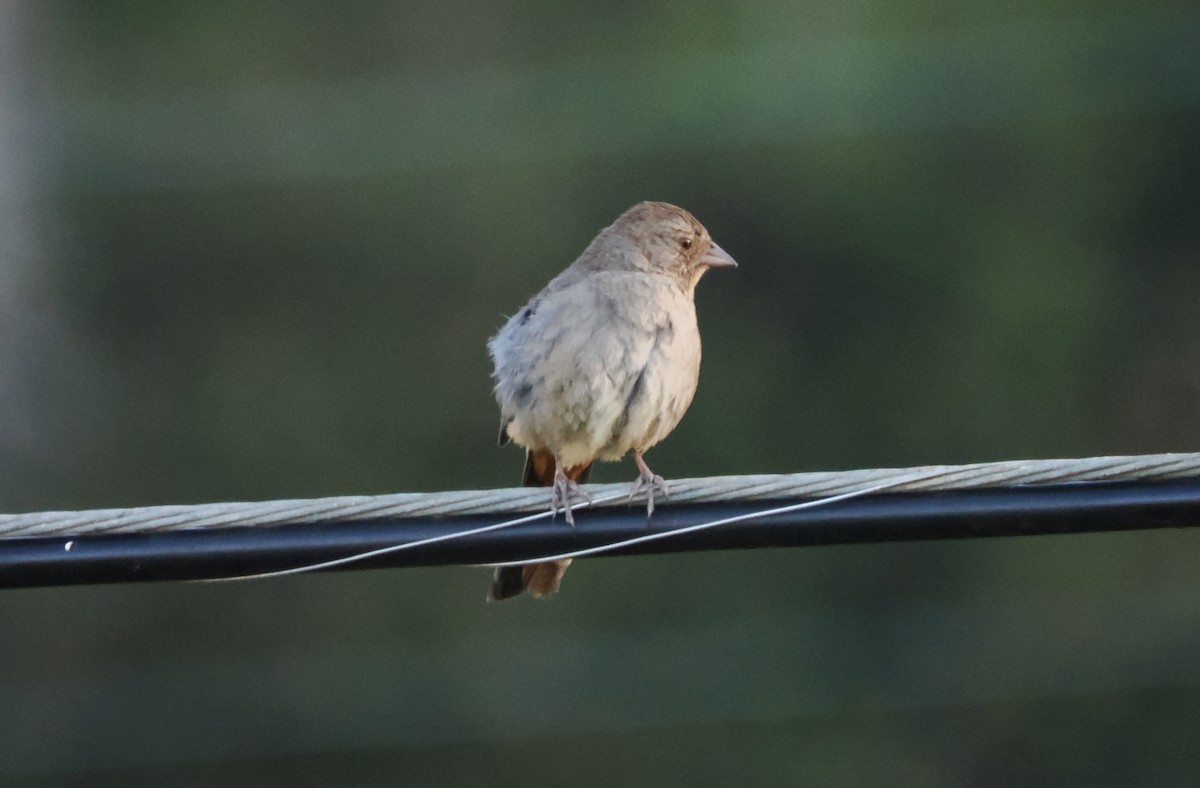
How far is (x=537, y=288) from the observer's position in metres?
13.1

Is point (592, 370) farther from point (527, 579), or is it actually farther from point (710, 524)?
point (710, 524)

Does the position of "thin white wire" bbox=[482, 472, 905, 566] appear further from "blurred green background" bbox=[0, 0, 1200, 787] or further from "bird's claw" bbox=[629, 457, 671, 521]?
"blurred green background" bbox=[0, 0, 1200, 787]

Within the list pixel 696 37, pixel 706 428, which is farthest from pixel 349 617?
pixel 696 37

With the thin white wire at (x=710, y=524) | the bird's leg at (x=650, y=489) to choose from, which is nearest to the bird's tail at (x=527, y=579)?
the bird's leg at (x=650, y=489)

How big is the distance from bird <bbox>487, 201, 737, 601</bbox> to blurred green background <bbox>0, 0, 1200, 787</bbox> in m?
6.05

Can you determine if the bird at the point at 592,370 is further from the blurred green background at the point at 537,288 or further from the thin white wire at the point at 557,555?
the blurred green background at the point at 537,288

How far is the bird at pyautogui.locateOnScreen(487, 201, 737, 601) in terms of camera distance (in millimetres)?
5617

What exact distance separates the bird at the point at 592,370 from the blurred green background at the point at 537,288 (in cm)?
605

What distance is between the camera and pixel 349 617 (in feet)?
43.1

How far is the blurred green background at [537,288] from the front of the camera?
42.0 feet

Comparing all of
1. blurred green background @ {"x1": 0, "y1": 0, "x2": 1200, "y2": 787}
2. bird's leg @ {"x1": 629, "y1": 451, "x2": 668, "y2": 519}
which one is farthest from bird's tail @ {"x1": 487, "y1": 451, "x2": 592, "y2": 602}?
blurred green background @ {"x1": 0, "y1": 0, "x2": 1200, "y2": 787}

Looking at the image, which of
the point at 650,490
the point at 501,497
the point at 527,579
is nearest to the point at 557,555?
the point at 501,497

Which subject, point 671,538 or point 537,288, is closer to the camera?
→ point 671,538

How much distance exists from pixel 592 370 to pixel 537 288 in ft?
24.7
